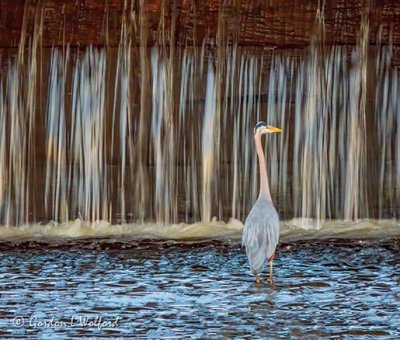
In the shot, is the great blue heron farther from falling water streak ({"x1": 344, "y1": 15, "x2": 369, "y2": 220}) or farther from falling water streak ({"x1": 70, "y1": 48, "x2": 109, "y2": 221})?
falling water streak ({"x1": 70, "y1": 48, "x2": 109, "y2": 221})

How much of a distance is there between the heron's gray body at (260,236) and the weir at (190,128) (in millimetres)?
4467

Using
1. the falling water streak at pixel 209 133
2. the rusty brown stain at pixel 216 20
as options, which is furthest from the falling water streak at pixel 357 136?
the falling water streak at pixel 209 133

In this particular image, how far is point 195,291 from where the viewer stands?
10938mm

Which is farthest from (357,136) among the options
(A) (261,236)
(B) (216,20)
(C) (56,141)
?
(A) (261,236)

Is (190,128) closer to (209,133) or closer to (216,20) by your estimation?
(209,133)

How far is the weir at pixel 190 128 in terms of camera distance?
16391mm

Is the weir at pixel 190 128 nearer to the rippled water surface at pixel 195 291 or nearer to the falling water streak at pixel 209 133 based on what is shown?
the falling water streak at pixel 209 133

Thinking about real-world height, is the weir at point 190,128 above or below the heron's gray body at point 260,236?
above

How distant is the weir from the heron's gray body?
4467mm

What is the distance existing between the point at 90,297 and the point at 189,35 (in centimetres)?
672

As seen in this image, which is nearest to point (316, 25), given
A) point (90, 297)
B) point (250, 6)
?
point (250, 6)

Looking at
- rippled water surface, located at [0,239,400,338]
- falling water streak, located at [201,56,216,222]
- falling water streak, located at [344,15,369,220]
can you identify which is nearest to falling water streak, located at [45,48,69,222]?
falling water streak, located at [201,56,216,222]

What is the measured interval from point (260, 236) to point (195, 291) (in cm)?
91

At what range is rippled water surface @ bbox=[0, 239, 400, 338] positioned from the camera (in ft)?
31.2
